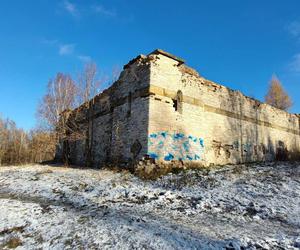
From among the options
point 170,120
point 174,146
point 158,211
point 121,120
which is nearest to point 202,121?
point 170,120

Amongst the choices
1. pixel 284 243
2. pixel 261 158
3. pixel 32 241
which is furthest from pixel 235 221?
pixel 261 158

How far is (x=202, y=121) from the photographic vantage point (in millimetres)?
12781

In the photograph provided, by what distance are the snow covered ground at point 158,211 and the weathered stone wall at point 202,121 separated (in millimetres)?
1903

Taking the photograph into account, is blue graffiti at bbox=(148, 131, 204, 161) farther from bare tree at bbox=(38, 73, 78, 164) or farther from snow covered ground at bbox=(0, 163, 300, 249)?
bare tree at bbox=(38, 73, 78, 164)

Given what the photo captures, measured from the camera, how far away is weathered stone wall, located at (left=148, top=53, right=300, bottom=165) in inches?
443

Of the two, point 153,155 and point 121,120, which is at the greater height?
point 121,120

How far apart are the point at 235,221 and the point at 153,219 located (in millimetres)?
1873

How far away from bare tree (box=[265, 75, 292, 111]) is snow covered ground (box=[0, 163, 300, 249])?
2447 cm

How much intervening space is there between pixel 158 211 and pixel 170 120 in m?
5.58

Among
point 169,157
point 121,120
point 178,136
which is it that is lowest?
point 169,157

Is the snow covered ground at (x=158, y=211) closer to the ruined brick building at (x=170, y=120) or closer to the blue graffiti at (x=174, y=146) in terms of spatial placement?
the blue graffiti at (x=174, y=146)

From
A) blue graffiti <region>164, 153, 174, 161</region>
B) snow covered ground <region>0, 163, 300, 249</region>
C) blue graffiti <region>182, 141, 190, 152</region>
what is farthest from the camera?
blue graffiti <region>182, 141, 190, 152</region>

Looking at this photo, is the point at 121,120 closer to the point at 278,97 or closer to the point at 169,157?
the point at 169,157

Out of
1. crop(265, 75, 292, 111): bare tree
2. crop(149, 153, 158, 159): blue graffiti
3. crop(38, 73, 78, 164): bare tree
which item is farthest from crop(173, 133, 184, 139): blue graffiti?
crop(265, 75, 292, 111): bare tree
